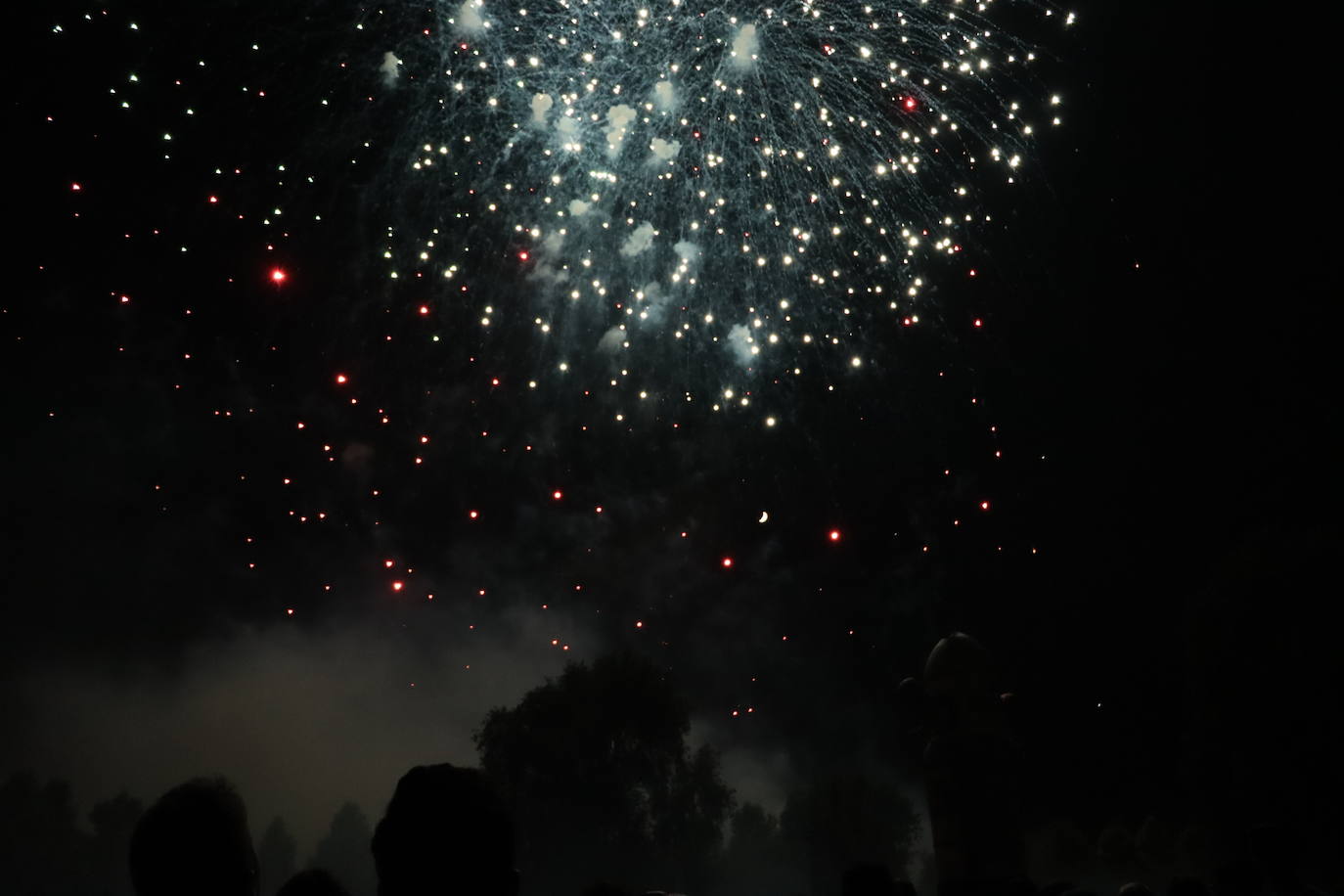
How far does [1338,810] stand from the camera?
14.8m

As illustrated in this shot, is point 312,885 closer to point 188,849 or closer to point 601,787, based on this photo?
point 188,849

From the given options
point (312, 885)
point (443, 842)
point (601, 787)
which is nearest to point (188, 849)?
point (443, 842)

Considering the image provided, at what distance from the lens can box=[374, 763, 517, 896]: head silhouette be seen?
5.74 feet

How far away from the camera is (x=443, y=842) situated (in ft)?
5.81

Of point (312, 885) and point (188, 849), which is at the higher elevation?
point (188, 849)

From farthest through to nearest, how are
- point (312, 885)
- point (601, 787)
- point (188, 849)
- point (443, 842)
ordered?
point (601, 787)
point (312, 885)
point (188, 849)
point (443, 842)

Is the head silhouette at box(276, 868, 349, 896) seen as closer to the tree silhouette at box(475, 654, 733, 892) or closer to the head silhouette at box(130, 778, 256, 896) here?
the head silhouette at box(130, 778, 256, 896)

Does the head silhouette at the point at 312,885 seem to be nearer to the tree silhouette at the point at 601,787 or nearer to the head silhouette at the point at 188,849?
the head silhouette at the point at 188,849

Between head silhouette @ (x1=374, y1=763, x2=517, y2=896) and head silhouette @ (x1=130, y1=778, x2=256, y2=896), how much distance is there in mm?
687

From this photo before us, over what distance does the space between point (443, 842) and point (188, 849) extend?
0.93 metres

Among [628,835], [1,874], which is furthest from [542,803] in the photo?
[1,874]

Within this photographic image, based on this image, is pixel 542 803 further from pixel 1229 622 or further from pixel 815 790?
pixel 1229 622

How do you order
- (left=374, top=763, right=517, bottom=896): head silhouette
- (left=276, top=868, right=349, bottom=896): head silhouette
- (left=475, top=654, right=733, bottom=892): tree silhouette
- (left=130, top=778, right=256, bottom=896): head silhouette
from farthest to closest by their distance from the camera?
(left=475, top=654, right=733, bottom=892): tree silhouette < (left=276, top=868, right=349, bottom=896): head silhouette < (left=130, top=778, right=256, bottom=896): head silhouette < (left=374, top=763, right=517, bottom=896): head silhouette

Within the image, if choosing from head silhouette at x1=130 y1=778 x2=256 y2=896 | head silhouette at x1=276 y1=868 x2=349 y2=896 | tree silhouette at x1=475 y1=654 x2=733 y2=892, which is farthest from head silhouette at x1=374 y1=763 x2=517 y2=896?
tree silhouette at x1=475 y1=654 x2=733 y2=892
